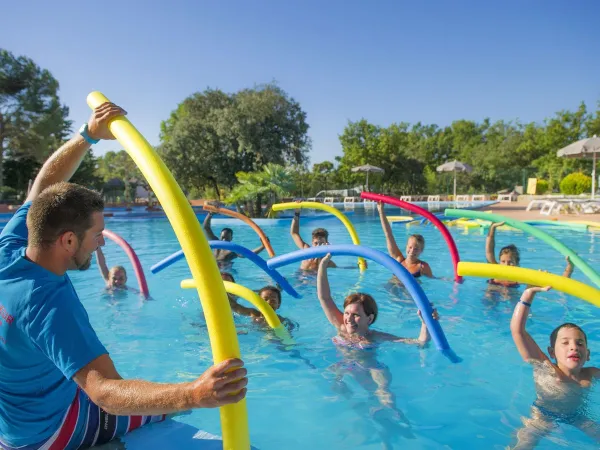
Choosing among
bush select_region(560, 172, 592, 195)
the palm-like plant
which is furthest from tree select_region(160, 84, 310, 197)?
bush select_region(560, 172, 592, 195)

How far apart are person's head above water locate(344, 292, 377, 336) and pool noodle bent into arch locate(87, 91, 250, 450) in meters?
2.94

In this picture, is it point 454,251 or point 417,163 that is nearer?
point 454,251

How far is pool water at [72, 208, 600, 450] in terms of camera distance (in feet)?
12.2

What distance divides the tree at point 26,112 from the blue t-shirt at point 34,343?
36639 mm

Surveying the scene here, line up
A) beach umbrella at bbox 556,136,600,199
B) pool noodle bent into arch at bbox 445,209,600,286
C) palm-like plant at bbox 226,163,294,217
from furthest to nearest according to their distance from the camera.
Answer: palm-like plant at bbox 226,163,294,217 → beach umbrella at bbox 556,136,600,199 → pool noodle bent into arch at bbox 445,209,600,286

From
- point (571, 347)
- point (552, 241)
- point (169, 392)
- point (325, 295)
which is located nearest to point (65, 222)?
point (169, 392)

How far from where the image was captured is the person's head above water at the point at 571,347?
3645 millimetres

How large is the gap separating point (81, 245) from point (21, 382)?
2.40ft

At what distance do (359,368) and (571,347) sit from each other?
1.95m

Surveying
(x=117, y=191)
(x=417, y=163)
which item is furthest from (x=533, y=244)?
(x=117, y=191)

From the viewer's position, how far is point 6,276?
1890 mm

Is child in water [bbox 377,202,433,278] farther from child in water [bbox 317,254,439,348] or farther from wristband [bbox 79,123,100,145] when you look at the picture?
wristband [bbox 79,123,100,145]

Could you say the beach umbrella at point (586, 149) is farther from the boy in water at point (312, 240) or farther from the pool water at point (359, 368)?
the boy in water at point (312, 240)

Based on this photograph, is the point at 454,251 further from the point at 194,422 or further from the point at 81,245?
the point at 81,245
